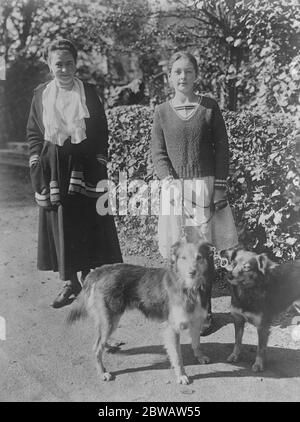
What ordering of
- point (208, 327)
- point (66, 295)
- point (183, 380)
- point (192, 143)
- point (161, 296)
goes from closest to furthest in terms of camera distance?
point (183, 380)
point (161, 296)
point (192, 143)
point (208, 327)
point (66, 295)

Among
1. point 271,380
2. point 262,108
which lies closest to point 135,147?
point 262,108

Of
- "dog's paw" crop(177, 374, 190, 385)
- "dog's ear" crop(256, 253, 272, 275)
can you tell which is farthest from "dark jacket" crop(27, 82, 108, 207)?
"dog's paw" crop(177, 374, 190, 385)

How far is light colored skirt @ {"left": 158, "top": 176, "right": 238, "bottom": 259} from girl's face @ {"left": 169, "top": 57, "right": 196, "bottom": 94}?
717 millimetres

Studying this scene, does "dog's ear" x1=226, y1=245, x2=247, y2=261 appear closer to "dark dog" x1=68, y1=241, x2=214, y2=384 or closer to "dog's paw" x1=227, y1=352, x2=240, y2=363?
"dark dog" x1=68, y1=241, x2=214, y2=384

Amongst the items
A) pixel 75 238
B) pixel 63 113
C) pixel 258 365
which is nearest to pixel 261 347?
pixel 258 365

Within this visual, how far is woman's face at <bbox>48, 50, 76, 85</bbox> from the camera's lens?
380cm

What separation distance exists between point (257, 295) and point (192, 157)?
1.18 m

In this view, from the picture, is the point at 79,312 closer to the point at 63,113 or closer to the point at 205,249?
the point at 205,249

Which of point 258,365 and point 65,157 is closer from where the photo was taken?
point 258,365

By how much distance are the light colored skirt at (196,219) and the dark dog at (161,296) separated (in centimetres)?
34

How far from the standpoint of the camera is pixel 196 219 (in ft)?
12.3

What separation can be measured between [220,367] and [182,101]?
207 centimetres
